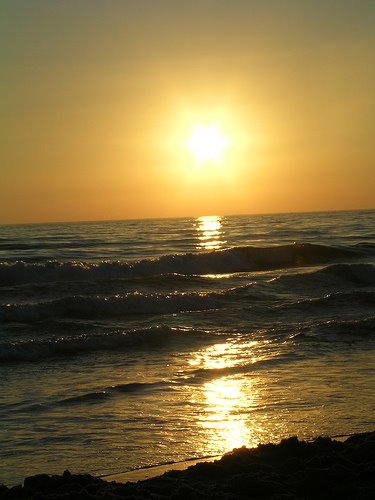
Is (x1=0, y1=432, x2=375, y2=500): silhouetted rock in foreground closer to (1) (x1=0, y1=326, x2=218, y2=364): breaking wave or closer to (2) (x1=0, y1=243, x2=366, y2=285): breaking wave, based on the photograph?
(1) (x1=0, y1=326, x2=218, y2=364): breaking wave

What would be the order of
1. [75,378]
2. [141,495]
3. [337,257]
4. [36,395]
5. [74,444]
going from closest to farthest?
[141,495] < [74,444] < [36,395] < [75,378] < [337,257]

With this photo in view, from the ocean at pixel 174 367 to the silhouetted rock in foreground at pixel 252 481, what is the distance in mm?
880

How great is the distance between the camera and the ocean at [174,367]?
7.08 metres

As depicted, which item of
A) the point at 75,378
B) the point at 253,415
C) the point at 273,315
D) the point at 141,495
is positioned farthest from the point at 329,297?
the point at 141,495

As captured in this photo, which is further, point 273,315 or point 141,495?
point 273,315

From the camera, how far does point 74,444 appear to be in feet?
23.1

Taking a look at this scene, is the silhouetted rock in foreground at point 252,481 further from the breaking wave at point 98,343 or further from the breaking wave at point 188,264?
the breaking wave at point 188,264

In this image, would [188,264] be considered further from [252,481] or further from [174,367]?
[252,481]

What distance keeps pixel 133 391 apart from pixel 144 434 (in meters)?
1.81

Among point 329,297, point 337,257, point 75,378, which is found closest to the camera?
point 75,378

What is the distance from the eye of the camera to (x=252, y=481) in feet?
17.2

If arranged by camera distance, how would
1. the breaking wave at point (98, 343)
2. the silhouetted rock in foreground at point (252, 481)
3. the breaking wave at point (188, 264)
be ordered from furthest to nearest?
the breaking wave at point (188, 264)
the breaking wave at point (98, 343)
the silhouetted rock in foreground at point (252, 481)

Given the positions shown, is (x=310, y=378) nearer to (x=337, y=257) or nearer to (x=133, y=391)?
(x=133, y=391)

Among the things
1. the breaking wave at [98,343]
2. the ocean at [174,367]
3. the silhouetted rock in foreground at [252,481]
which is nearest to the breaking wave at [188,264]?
the ocean at [174,367]
